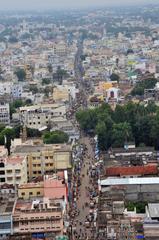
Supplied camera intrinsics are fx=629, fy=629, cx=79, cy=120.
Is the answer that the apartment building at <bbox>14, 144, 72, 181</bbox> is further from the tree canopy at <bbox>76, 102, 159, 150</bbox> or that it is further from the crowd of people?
the tree canopy at <bbox>76, 102, 159, 150</bbox>

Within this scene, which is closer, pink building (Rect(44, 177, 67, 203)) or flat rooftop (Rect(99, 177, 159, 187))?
pink building (Rect(44, 177, 67, 203))

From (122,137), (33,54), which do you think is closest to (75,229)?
(122,137)

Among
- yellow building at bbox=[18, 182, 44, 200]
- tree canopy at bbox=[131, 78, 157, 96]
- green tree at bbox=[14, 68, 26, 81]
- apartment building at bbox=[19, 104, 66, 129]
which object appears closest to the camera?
yellow building at bbox=[18, 182, 44, 200]

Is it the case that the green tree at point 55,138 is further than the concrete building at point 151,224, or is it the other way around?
the green tree at point 55,138

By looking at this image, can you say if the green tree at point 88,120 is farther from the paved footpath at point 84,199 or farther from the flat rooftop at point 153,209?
the flat rooftop at point 153,209

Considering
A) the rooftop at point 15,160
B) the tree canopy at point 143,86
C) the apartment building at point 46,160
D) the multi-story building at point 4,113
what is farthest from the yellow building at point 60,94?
the rooftop at point 15,160

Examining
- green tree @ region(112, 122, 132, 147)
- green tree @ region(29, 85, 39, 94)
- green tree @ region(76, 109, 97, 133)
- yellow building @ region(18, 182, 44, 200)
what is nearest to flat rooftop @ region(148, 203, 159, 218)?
yellow building @ region(18, 182, 44, 200)

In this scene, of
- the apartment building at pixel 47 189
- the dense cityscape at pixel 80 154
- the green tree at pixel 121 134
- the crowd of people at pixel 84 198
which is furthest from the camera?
the green tree at pixel 121 134
